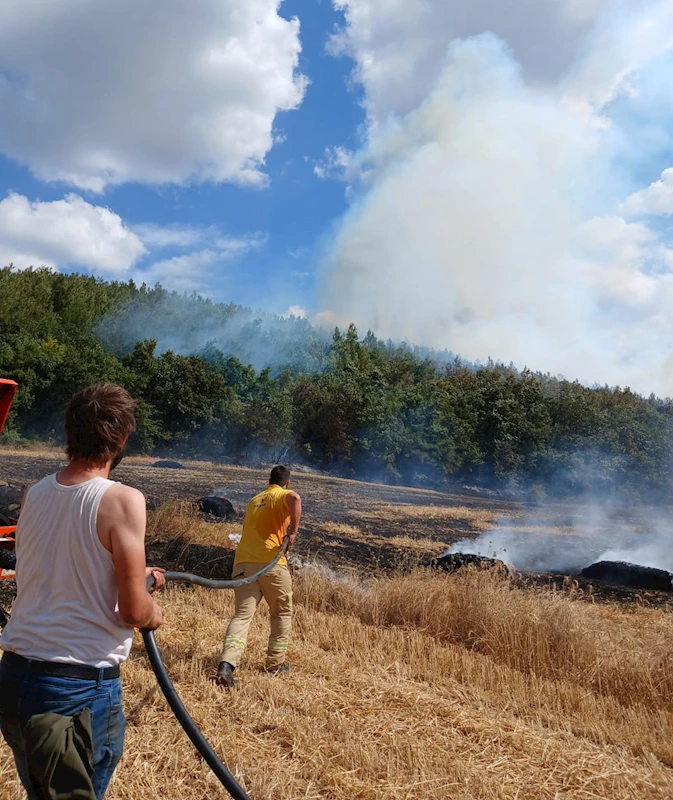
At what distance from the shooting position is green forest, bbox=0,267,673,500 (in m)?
34.3

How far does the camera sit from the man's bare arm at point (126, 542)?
6.77 feet

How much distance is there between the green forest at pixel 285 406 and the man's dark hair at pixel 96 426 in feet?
97.5

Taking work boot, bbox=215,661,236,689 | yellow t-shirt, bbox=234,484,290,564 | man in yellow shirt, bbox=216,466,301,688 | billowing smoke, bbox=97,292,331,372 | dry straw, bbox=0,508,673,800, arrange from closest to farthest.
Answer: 1. dry straw, bbox=0,508,673,800
2. work boot, bbox=215,661,236,689
3. man in yellow shirt, bbox=216,466,301,688
4. yellow t-shirt, bbox=234,484,290,564
5. billowing smoke, bbox=97,292,331,372

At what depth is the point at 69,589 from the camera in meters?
2.12

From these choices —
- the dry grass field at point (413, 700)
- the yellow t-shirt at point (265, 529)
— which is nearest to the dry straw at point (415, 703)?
the dry grass field at point (413, 700)

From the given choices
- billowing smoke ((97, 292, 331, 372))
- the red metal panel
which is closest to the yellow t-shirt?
the red metal panel

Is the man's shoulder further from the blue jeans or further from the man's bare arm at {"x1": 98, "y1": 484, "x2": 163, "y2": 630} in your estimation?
the blue jeans

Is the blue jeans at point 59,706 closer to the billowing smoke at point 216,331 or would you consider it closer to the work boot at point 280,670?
the work boot at point 280,670

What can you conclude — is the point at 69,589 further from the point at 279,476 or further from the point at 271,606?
the point at 279,476

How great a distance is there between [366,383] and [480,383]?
444 inches

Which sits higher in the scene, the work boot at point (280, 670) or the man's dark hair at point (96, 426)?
the man's dark hair at point (96, 426)

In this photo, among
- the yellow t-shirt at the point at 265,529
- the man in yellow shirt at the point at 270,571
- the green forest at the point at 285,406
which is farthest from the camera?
the green forest at the point at 285,406

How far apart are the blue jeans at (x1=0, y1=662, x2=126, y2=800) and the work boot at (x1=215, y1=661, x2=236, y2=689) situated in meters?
2.72

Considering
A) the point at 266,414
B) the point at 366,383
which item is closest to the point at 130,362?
the point at 266,414
